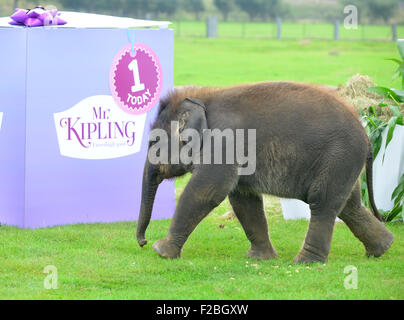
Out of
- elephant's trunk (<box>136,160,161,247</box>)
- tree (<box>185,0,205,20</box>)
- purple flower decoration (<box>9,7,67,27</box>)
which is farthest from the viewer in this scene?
tree (<box>185,0,205,20</box>)

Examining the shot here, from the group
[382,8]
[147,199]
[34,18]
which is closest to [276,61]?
[382,8]

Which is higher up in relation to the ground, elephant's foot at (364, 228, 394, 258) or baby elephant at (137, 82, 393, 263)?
baby elephant at (137, 82, 393, 263)

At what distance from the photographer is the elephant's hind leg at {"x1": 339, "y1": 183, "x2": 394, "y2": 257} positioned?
7922 mm

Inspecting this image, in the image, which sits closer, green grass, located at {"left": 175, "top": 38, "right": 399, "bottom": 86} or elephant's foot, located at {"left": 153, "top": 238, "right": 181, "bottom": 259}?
elephant's foot, located at {"left": 153, "top": 238, "right": 181, "bottom": 259}

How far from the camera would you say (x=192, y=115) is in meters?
7.54

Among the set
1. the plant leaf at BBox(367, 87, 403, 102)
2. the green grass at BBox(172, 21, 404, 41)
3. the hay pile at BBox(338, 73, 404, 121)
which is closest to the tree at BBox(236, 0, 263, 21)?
the green grass at BBox(172, 21, 404, 41)

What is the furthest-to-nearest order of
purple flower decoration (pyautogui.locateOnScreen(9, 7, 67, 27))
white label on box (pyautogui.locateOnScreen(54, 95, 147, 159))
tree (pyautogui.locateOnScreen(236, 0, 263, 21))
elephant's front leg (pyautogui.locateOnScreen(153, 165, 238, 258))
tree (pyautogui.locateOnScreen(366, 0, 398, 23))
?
tree (pyautogui.locateOnScreen(236, 0, 263, 21))
tree (pyautogui.locateOnScreen(366, 0, 398, 23))
white label on box (pyautogui.locateOnScreen(54, 95, 147, 159))
purple flower decoration (pyautogui.locateOnScreen(9, 7, 67, 27))
elephant's front leg (pyautogui.locateOnScreen(153, 165, 238, 258))

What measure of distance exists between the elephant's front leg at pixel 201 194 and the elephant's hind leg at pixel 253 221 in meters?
0.62

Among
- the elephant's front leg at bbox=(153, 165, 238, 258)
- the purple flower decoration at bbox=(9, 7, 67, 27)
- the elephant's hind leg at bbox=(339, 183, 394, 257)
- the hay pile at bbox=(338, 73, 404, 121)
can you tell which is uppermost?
the purple flower decoration at bbox=(9, 7, 67, 27)

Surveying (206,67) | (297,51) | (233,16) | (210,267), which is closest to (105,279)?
(210,267)

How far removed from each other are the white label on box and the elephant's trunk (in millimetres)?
1571

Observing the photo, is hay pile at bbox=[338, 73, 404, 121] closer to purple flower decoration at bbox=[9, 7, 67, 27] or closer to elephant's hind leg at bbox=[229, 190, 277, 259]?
elephant's hind leg at bbox=[229, 190, 277, 259]

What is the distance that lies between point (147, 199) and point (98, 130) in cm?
176

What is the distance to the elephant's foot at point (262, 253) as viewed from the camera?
26.0ft
